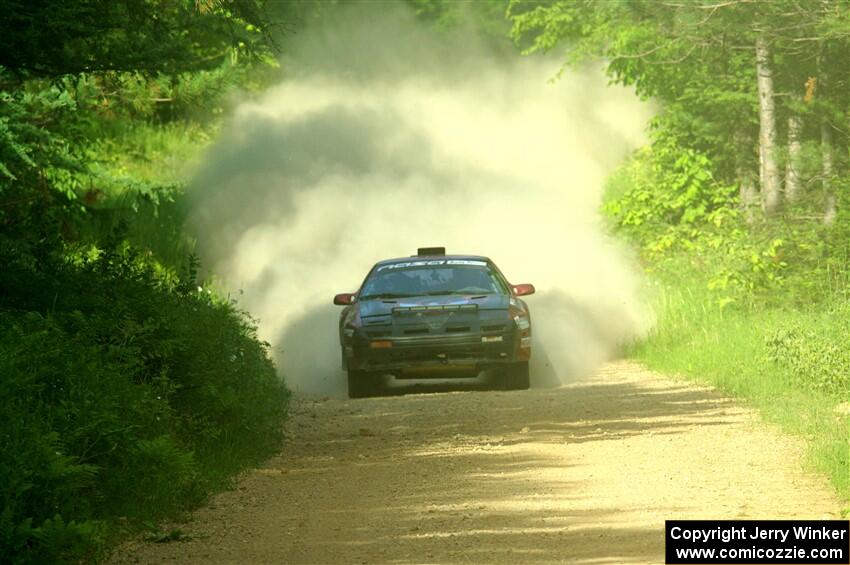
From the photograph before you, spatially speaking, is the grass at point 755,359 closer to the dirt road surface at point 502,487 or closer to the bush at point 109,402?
the dirt road surface at point 502,487

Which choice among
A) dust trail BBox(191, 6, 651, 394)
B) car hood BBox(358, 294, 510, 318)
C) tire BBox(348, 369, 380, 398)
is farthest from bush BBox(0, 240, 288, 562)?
dust trail BBox(191, 6, 651, 394)

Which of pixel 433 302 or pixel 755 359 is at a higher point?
pixel 433 302

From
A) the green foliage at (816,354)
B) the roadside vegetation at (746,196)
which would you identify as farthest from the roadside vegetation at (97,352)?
the green foliage at (816,354)

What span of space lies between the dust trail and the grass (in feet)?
3.74

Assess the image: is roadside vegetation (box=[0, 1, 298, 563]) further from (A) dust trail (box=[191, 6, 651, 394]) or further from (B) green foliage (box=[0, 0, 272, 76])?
(A) dust trail (box=[191, 6, 651, 394])

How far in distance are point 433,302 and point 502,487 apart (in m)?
9.44

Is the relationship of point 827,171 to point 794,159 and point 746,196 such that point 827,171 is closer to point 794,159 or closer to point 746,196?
point 794,159

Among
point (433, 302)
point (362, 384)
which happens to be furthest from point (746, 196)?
point (362, 384)

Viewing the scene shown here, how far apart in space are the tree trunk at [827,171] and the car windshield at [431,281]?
5480mm

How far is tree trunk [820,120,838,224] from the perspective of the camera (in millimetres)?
27169

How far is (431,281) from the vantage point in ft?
78.3

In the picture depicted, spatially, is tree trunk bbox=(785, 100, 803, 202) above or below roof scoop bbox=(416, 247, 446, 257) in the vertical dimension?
above

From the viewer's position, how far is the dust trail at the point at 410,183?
30.9 metres

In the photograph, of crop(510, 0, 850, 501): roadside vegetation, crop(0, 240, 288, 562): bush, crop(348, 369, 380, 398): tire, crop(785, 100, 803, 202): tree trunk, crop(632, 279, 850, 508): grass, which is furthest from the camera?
crop(785, 100, 803, 202): tree trunk
